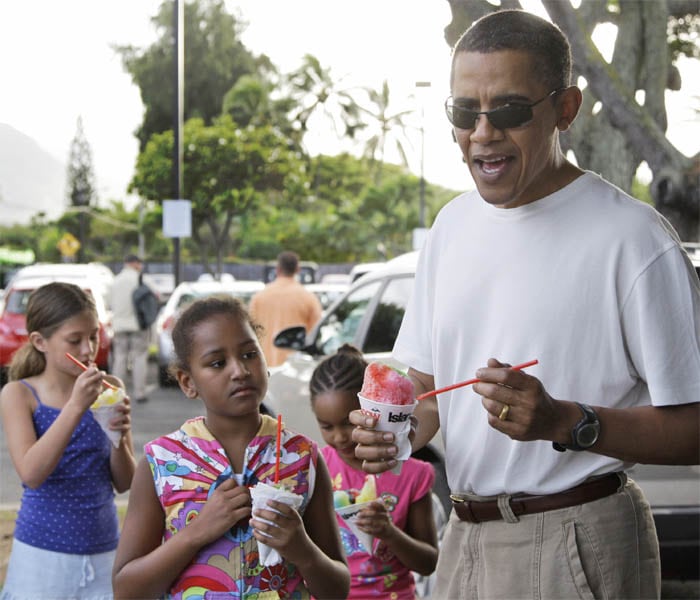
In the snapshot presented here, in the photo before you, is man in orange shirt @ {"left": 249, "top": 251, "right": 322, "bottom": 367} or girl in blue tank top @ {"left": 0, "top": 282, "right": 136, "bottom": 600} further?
man in orange shirt @ {"left": 249, "top": 251, "right": 322, "bottom": 367}

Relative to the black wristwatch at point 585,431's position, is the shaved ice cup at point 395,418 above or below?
below

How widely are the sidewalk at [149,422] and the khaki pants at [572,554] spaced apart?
5.05m

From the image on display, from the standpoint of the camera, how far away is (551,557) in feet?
7.92

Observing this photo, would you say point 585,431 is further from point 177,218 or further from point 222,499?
point 177,218

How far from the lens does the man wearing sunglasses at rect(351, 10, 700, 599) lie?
228cm

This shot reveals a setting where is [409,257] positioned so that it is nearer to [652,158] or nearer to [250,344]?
[652,158]

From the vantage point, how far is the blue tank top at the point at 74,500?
3.39 meters

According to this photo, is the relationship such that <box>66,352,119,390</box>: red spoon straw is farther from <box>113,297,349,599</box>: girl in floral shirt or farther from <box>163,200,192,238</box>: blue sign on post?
<box>163,200,192,238</box>: blue sign on post

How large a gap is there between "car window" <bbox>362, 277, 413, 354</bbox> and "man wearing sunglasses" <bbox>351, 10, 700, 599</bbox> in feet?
9.64

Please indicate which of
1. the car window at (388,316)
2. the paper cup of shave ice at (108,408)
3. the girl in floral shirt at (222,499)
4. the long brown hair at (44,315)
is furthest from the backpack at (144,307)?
the girl in floral shirt at (222,499)

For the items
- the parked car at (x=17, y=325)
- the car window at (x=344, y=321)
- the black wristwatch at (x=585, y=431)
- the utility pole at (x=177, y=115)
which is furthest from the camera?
the parked car at (x=17, y=325)

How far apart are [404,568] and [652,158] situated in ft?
10.8

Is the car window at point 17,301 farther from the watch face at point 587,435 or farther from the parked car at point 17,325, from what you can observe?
the watch face at point 587,435

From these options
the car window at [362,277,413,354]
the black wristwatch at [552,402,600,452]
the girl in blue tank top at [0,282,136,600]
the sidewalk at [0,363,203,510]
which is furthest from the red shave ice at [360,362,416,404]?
the sidewalk at [0,363,203,510]
